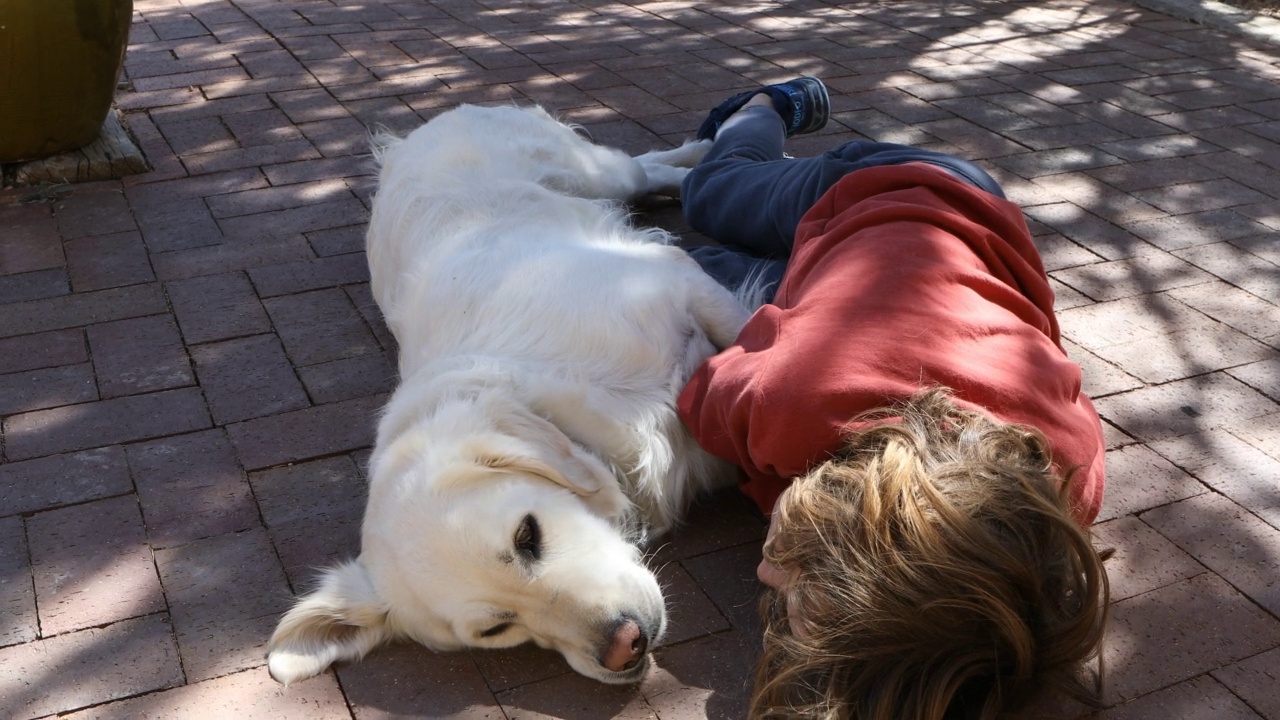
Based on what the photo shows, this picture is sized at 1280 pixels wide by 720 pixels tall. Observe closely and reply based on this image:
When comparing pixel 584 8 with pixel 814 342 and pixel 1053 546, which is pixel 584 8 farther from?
pixel 1053 546

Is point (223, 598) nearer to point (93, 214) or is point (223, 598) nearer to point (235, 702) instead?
point (235, 702)

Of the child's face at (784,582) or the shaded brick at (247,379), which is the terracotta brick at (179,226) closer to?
the shaded brick at (247,379)

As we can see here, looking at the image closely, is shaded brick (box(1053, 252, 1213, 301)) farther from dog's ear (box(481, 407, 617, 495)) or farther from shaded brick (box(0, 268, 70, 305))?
shaded brick (box(0, 268, 70, 305))

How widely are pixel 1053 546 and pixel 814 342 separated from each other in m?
0.67

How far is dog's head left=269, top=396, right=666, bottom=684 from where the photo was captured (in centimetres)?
232

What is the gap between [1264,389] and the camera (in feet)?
11.1

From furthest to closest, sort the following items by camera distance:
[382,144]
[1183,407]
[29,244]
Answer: [382,144] → [29,244] → [1183,407]

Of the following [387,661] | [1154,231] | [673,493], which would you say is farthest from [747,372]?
[1154,231]

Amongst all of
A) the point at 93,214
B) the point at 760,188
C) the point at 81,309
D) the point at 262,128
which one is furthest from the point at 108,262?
the point at 760,188

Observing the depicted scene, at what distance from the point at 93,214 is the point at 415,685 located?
2983 millimetres

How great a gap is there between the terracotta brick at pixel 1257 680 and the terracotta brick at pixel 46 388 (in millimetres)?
2994

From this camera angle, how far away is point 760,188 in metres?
3.95

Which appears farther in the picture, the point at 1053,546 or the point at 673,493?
the point at 673,493

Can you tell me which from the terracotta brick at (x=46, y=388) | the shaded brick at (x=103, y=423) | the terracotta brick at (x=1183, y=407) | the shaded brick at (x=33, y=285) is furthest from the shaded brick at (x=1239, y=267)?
the shaded brick at (x=33, y=285)
